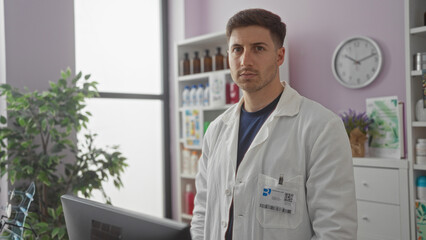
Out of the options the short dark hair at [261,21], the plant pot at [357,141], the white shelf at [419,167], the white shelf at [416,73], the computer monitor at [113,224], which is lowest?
the white shelf at [419,167]

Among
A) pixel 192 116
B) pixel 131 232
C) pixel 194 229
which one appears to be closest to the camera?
pixel 131 232

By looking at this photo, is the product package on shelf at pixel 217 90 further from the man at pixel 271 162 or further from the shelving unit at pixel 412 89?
the man at pixel 271 162

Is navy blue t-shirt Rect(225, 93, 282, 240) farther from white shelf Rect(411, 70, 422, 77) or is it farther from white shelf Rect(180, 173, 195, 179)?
white shelf Rect(180, 173, 195, 179)

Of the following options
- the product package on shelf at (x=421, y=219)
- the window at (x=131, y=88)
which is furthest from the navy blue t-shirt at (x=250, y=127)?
the window at (x=131, y=88)

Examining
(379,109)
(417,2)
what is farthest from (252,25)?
(379,109)

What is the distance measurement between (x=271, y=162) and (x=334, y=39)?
2.00m

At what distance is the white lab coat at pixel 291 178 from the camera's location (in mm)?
1223

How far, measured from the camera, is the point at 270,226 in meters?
1.33

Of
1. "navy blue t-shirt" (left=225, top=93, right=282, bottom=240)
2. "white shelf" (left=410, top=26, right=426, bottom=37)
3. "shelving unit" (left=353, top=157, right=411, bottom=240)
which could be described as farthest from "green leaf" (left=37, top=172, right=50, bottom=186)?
"white shelf" (left=410, top=26, right=426, bottom=37)

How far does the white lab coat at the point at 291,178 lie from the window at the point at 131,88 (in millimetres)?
2503

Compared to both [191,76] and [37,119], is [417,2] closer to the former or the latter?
[191,76]

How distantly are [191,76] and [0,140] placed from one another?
1769mm

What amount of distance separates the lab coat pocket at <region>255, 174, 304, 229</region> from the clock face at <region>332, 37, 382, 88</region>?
1.84 m

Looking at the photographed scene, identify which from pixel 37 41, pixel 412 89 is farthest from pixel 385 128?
pixel 37 41
